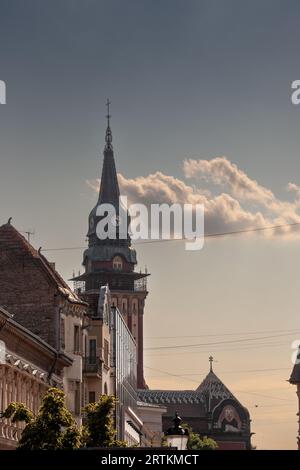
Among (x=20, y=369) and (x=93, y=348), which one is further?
(x=93, y=348)

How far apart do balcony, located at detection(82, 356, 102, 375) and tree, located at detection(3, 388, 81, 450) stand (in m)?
36.2

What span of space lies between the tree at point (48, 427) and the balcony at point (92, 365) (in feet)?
119

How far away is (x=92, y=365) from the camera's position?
84.4 m

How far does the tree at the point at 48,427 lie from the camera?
1777 inches

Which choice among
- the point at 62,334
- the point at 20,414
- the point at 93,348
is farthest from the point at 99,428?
the point at 93,348

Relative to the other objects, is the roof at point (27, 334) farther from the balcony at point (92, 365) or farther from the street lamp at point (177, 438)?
the street lamp at point (177, 438)

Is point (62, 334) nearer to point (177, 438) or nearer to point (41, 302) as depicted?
point (41, 302)

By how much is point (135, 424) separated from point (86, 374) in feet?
154

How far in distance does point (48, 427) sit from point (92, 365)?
3894cm

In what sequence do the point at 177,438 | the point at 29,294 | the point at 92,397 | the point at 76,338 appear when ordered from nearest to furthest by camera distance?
1. the point at 177,438
2. the point at 29,294
3. the point at 76,338
4. the point at 92,397

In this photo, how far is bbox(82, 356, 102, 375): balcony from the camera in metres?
83.8

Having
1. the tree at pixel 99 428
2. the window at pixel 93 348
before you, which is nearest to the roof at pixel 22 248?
the window at pixel 93 348
